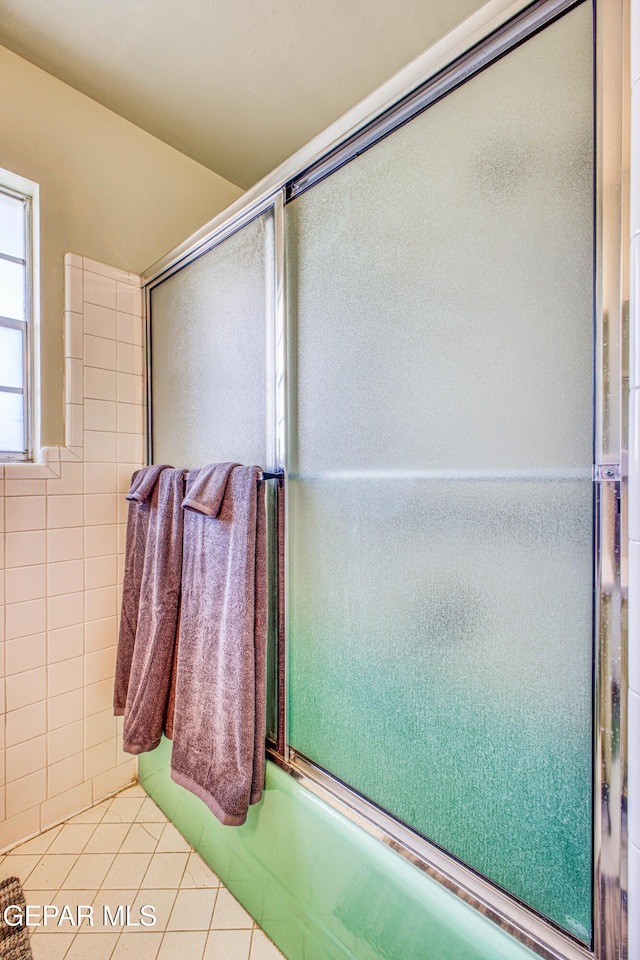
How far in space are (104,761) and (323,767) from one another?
967mm

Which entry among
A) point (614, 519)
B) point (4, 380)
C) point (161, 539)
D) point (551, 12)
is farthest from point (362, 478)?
point (4, 380)

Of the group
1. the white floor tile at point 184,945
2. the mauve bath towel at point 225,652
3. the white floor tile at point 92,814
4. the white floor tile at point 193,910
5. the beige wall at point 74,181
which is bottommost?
the white floor tile at point 193,910

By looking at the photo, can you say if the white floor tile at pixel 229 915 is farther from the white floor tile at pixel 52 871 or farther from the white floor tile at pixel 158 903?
the white floor tile at pixel 52 871

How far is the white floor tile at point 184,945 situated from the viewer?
1013 millimetres

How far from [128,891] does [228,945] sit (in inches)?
12.6

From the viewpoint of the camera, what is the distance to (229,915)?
1.11 metres

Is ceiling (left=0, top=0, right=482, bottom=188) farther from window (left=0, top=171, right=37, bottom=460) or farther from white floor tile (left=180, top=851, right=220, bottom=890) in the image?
white floor tile (left=180, top=851, right=220, bottom=890)

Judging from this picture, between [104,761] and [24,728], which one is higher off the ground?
[24,728]

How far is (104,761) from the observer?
149 cm

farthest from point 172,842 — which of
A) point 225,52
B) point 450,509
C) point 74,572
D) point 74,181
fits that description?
point 225,52

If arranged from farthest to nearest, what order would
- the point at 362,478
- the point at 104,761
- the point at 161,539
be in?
the point at 104,761 → the point at 161,539 → the point at 362,478

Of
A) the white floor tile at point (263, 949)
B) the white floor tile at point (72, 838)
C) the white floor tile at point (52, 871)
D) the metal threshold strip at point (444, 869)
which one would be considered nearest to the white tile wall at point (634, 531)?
the metal threshold strip at point (444, 869)

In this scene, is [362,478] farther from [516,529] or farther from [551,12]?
[551,12]

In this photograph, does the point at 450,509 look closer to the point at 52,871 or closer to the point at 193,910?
the point at 193,910
